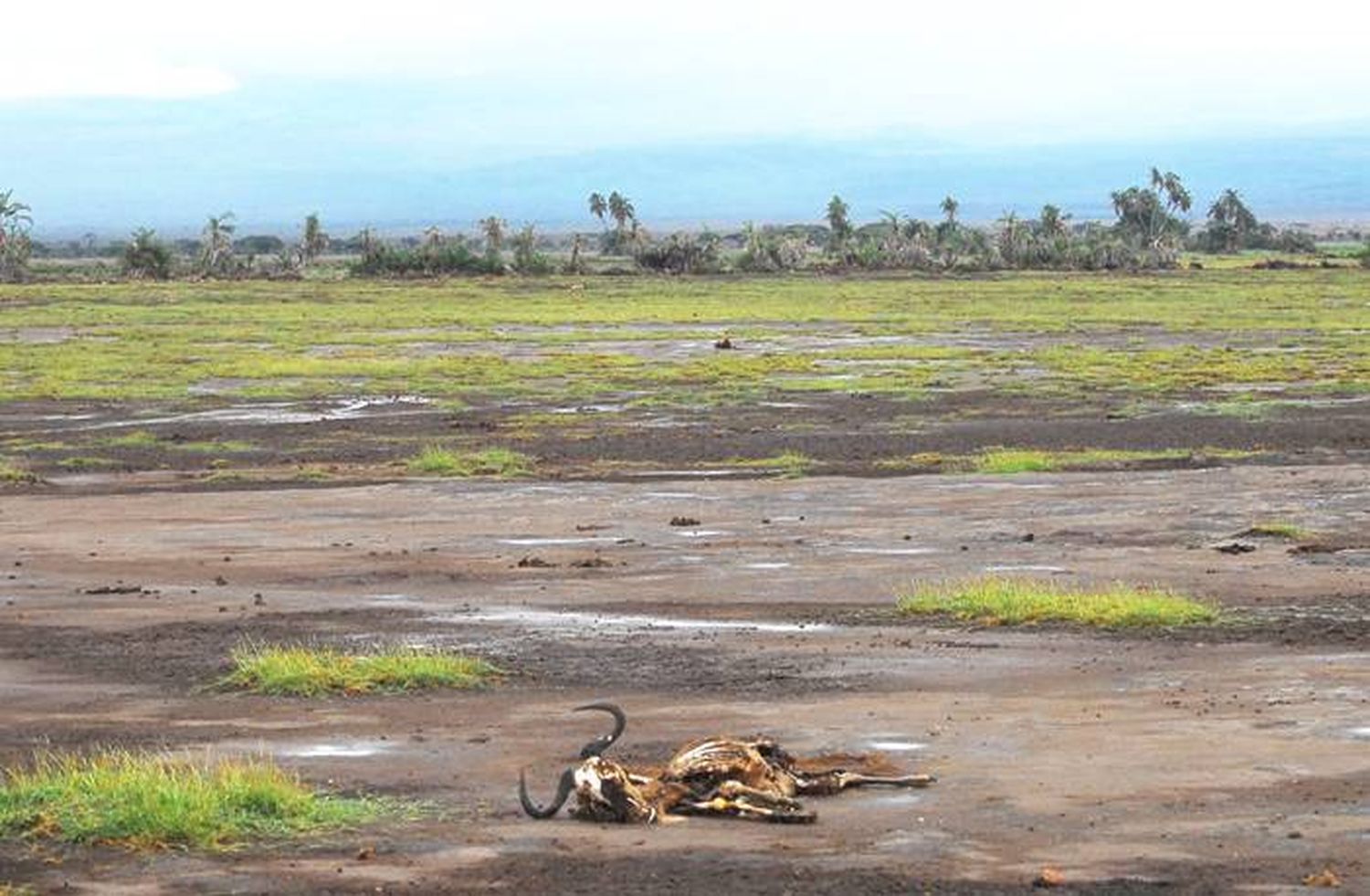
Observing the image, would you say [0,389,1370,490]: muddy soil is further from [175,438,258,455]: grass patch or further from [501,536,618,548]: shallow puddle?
[501,536,618,548]: shallow puddle

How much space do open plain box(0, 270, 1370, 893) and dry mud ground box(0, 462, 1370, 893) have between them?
55 mm

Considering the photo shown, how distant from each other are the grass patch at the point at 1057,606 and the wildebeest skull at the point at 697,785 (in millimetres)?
7702

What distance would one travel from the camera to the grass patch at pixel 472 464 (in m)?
38.1

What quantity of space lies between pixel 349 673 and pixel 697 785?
562 centimetres

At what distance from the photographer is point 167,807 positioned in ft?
47.0

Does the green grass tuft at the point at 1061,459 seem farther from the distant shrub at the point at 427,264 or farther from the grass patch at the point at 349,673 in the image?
the distant shrub at the point at 427,264

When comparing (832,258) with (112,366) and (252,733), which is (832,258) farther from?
(252,733)

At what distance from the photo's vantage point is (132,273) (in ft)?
458

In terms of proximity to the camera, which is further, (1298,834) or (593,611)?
(593,611)

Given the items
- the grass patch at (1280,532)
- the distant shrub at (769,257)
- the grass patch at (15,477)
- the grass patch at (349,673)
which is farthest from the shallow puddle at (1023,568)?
the distant shrub at (769,257)

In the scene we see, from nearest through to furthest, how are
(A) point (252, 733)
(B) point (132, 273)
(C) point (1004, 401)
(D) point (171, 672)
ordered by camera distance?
1. (A) point (252, 733)
2. (D) point (171, 672)
3. (C) point (1004, 401)
4. (B) point (132, 273)

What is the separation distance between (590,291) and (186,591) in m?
87.9

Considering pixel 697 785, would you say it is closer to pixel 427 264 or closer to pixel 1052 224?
pixel 427 264

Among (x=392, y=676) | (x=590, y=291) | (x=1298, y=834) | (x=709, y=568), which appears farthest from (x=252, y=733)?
(x=590, y=291)
